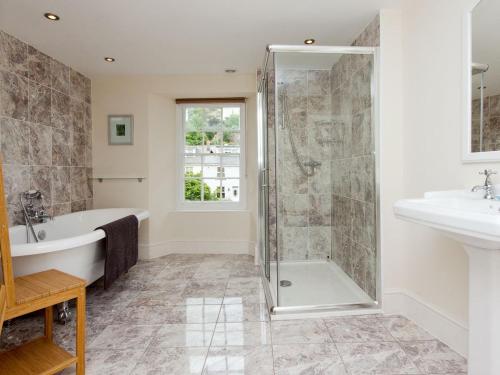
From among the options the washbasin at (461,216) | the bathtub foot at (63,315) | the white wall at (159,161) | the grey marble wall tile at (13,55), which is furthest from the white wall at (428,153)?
the grey marble wall tile at (13,55)

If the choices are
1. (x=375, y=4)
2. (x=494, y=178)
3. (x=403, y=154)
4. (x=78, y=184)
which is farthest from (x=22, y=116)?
(x=494, y=178)

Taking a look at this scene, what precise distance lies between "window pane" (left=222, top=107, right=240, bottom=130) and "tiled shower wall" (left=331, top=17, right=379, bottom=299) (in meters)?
1.46

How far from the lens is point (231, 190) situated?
4016 mm

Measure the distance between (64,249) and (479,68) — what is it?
274 cm

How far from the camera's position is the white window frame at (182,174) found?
394 cm

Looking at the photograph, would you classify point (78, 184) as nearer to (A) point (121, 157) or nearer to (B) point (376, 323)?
(A) point (121, 157)

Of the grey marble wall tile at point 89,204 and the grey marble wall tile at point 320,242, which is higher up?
the grey marble wall tile at point 89,204

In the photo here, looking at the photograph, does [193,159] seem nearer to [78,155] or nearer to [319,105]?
[78,155]

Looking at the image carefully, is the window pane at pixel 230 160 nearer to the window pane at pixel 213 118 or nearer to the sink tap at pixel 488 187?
the window pane at pixel 213 118

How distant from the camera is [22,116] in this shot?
2658mm

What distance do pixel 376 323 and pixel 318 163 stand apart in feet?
5.12

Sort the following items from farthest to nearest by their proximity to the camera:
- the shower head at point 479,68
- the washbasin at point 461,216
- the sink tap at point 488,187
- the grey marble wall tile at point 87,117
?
the grey marble wall tile at point 87,117, the shower head at point 479,68, the sink tap at point 488,187, the washbasin at point 461,216

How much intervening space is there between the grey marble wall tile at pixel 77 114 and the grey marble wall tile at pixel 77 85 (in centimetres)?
6

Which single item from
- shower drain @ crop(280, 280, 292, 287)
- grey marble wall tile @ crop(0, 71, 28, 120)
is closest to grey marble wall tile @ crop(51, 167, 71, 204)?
grey marble wall tile @ crop(0, 71, 28, 120)
